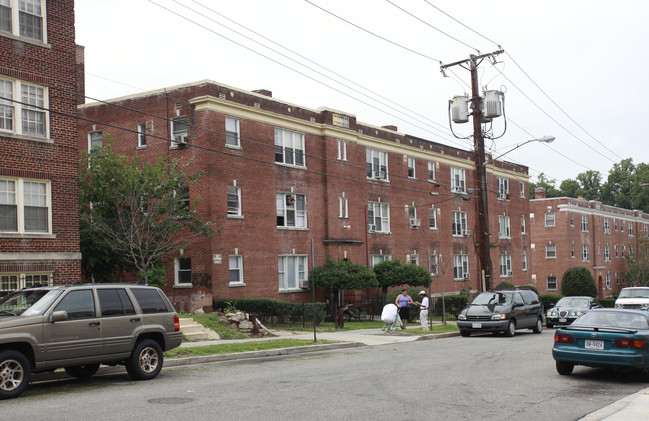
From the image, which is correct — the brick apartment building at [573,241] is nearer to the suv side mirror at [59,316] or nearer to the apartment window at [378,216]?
the apartment window at [378,216]

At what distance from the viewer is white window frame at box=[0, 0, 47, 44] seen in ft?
65.1

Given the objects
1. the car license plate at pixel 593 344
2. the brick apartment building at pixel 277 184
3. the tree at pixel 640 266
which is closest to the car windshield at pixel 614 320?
the car license plate at pixel 593 344

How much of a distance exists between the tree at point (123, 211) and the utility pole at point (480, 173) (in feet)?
41.2

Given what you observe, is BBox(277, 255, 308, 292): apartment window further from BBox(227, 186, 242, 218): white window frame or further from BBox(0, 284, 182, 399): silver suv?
BBox(0, 284, 182, 399): silver suv

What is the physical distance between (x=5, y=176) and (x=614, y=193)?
346 ft

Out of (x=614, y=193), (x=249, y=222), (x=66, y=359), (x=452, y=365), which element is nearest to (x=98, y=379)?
(x=66, y=359)

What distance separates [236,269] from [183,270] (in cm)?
236

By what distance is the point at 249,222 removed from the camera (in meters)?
31.4

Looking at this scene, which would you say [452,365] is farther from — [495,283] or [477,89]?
[495,283]

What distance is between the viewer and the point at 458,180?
49.2 metres

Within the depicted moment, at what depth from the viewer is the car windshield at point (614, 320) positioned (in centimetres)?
1352

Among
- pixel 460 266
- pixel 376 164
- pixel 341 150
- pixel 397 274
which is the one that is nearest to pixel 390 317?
pixel 397 274

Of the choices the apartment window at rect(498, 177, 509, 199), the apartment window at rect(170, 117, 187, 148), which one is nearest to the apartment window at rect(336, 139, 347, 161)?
the apartment window at rect(170, 117, 187, 148)

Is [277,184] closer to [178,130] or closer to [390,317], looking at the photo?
[178,130]
